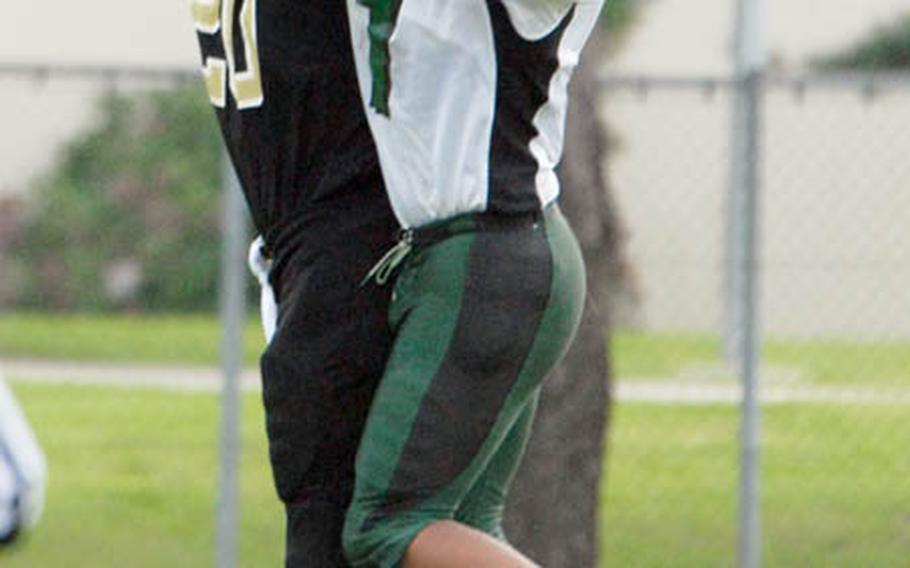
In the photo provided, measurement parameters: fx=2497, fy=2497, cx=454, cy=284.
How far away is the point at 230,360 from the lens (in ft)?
25.9

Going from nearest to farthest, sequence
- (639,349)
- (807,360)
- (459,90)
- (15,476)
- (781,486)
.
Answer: (459,90), (15,476), (807,360), (639,349), (781,486)

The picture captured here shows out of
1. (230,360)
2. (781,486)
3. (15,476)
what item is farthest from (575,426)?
(781,486)

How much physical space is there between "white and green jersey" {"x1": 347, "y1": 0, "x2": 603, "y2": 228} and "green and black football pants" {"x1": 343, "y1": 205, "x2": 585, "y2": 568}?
0.21 ft

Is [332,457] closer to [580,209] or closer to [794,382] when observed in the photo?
[580,209]

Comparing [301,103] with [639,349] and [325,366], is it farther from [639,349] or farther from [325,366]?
[639,349]

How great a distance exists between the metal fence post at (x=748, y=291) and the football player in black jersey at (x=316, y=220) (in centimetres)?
349

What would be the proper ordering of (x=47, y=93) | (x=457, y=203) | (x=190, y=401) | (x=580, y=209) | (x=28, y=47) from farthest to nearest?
(x=28, y=47) < (x=190, y=401) < (x=47, y=93) < (x=580, y=209) < (x=457, y=203)

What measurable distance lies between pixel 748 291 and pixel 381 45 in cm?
370

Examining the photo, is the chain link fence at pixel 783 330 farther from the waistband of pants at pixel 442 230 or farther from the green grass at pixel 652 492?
the waistband of pants at pixel 442 230

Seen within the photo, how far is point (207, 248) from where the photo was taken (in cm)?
858

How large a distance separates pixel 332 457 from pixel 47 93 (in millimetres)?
4080

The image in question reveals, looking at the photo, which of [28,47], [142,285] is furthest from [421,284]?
[28,47]

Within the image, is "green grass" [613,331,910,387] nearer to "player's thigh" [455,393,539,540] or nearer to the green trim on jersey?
"player's thigh" [455,393,539,540]

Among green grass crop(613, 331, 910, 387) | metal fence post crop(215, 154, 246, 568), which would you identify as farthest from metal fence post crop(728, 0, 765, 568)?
metal fence post crop(215, 154, 246, 568)
